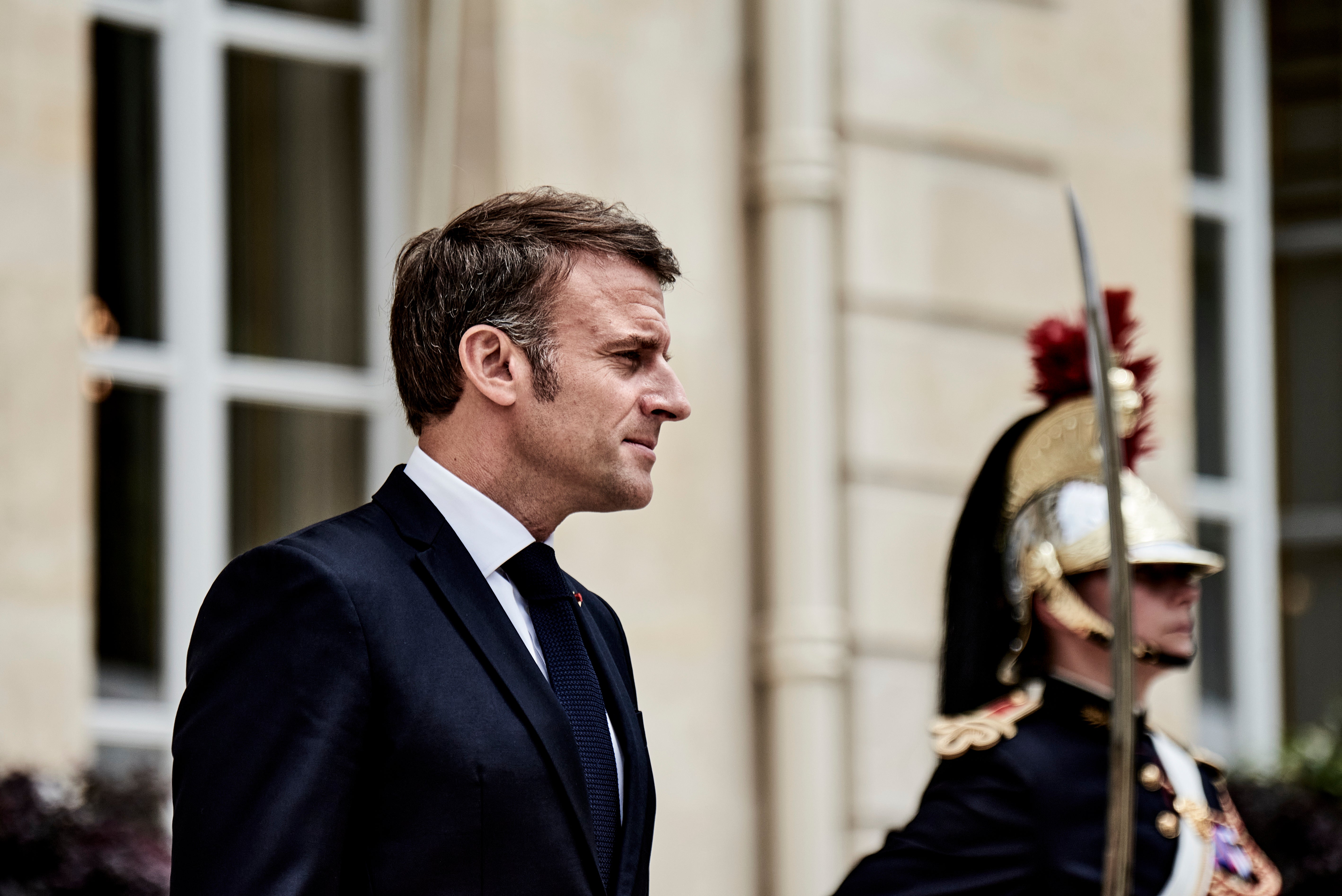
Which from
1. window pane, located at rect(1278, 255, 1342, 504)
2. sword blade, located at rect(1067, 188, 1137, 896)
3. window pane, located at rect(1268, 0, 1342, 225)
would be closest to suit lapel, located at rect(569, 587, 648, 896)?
sword blade, located at rect(1067, 188, 1137, 896)

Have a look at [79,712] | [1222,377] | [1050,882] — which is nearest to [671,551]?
[79,712]

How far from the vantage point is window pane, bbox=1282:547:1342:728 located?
8.33 meters

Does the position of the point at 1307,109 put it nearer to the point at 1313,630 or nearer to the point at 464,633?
the point at 1313,630

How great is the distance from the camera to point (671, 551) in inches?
239

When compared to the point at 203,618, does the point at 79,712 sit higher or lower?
lower

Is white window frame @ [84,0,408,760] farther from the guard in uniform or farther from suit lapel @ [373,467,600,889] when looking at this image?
suit lapel @ [373,467,600,889]

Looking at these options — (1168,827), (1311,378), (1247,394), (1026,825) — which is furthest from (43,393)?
(1311,378)

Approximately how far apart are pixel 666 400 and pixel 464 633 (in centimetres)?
40

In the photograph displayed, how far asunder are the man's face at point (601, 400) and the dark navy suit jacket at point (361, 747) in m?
0.23

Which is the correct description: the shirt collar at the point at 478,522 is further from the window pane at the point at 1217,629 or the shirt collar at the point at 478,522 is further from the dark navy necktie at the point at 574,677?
the window pane at the point at 1217,629

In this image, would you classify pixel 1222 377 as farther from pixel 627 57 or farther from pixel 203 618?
pixel 203 618

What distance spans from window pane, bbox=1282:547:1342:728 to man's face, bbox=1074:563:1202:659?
13.4 ft

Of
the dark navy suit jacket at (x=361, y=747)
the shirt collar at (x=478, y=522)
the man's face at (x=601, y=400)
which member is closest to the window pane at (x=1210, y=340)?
the man's face at (x=601, y=400)

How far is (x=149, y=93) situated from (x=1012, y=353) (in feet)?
8.02
